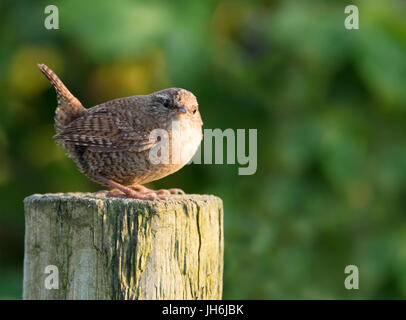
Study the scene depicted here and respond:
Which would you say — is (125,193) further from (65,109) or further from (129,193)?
(65,109)

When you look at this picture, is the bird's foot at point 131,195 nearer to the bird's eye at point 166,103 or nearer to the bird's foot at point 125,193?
the bird's foot at point 125,193

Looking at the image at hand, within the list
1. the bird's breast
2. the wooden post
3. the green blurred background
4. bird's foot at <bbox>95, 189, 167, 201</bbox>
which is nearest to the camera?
the wooden post

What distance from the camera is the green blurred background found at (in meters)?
6.46

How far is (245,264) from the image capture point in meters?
5.54

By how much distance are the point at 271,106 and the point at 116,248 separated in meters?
4.20

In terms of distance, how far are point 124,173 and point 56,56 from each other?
11.2 feet

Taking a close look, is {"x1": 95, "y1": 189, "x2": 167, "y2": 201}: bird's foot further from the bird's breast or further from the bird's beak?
the bird's beak

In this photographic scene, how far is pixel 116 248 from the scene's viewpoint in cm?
303

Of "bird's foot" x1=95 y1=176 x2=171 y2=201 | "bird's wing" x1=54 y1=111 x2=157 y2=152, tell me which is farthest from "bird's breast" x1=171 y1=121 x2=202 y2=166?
"bird's foot" x1=95 y1=176 x2=171 y2=201

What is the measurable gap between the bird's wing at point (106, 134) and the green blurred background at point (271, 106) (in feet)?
7.08

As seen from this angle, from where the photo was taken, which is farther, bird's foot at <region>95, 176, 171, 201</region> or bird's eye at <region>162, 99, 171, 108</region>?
bird's eye at <region>162, 99, 171, 108</region>

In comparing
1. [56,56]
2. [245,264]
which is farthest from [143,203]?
[56,56]

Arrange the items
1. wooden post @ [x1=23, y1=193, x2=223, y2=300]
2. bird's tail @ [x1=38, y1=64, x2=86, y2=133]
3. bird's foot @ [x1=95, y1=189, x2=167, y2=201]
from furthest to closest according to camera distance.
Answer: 1. bird's tail @ [x1=38, y1=64, x2=86, y2=133]
2. bird's foot @ [x1=95, y1=189, x2=167, y2=201]
3. wooden post @ [x1=23, y1=193, x2=223, y2=300]
